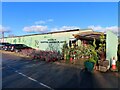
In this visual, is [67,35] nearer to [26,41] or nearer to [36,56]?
[36,56]

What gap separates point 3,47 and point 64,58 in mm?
30982

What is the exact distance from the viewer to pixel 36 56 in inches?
1212

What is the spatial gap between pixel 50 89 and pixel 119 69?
9227 mm

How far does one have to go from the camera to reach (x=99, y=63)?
61.8 feet

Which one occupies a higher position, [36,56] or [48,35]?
[48,35]

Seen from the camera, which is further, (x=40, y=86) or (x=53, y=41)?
(x=53, y=41)

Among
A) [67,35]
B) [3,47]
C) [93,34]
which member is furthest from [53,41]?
[3,47]

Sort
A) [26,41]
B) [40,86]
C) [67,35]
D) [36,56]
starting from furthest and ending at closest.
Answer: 1. [26,41]
2. [67,35]
3. [36,56]
4. [40,86]

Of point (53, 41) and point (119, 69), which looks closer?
point (119, 69)

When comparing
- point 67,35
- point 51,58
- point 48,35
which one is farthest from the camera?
point 48,35

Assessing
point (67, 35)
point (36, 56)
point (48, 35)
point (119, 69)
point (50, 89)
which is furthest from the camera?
point (48, 35)

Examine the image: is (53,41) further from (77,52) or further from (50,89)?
(50,89)

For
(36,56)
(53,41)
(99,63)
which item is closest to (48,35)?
(53,41)

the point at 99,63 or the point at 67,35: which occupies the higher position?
the point at 67,35
